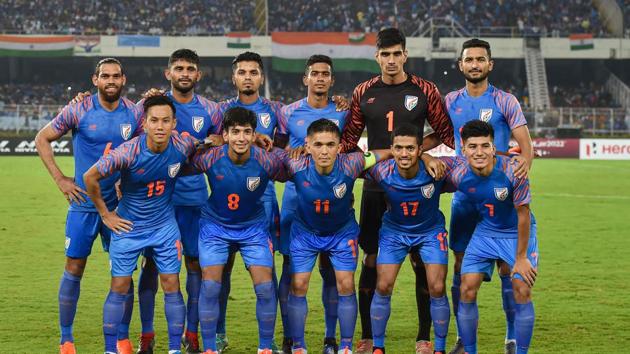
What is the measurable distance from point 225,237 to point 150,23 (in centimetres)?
4350

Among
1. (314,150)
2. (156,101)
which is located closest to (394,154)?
(314,150)

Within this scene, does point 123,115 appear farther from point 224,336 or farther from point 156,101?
point 224,336

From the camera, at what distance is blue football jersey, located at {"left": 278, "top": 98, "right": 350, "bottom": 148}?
27.3ft

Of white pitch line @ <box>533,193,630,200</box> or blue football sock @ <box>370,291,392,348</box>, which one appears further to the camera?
white pitch line @ <box>533,193,630,200</box>

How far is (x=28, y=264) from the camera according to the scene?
12469mm

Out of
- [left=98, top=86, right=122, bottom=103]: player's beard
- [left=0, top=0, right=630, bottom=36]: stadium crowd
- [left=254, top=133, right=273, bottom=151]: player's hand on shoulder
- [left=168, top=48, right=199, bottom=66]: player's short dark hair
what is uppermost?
[left=0, top=0, right=630, bottom=36]: stadium crowd

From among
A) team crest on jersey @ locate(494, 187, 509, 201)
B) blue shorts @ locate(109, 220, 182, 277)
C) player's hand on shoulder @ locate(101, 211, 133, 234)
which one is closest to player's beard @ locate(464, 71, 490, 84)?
team crest on jersey @ locate(494, 187, 509, 201)

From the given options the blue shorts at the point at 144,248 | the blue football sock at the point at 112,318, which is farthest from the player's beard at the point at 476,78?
the blue football sock at the point at 112,318

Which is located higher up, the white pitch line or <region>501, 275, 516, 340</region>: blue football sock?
the white pitch line

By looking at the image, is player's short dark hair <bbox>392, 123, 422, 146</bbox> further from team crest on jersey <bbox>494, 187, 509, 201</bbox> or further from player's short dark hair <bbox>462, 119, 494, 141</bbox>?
team crest on jersey <bbox>494, 187, 509, 201</bbox>

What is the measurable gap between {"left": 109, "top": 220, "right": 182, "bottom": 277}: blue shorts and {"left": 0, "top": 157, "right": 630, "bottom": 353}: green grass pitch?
96cm

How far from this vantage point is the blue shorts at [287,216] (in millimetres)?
8148

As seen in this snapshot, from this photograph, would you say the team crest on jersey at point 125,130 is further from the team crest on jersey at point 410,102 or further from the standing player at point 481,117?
the standing player at point 481,117

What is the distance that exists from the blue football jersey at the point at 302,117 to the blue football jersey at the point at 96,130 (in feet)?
4.51
